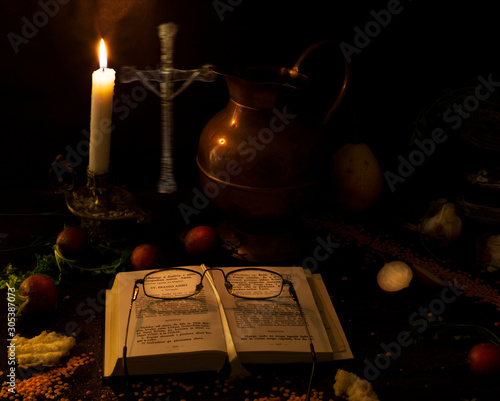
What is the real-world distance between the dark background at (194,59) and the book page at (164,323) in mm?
512

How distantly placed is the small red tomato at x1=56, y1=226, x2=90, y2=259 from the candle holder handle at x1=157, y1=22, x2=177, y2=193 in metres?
0.36

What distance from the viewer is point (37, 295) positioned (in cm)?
92

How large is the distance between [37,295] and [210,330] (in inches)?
12.5

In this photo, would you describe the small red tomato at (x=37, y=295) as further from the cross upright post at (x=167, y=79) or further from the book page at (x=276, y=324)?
the cross upright post at (x=167, y=79)

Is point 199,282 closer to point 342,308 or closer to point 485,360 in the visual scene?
point 342,308

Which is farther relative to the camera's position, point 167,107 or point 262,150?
point 167,107

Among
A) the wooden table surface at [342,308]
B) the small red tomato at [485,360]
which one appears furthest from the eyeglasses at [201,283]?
the small red tomato at [485,360]

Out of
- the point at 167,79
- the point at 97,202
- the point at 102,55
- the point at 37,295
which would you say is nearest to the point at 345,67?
the point at 167,79

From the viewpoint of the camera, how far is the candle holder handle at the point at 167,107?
123cm

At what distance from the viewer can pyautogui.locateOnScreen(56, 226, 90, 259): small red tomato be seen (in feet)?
3.54

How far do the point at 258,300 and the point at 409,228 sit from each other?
519mm

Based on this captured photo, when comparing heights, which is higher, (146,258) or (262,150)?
(262,150)

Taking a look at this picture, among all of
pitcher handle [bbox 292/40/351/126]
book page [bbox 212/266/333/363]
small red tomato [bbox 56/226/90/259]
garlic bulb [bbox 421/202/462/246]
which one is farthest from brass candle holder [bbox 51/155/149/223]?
garlic bulb [bbox 421/202/462/246]

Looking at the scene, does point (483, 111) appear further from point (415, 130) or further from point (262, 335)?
point (262, 335)
